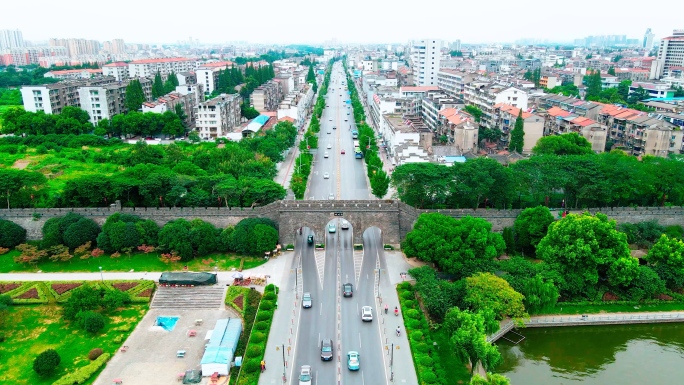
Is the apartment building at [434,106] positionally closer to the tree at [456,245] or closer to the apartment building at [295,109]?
the apartment building at [295,109]

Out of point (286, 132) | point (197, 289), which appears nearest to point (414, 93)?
point (286, 132)

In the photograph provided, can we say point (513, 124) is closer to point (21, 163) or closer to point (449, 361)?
point (449, 361)

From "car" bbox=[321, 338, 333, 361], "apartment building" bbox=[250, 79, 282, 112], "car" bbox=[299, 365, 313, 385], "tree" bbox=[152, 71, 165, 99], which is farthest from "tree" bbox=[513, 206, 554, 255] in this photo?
"tree" bbox=[152, 71, 165, 99]

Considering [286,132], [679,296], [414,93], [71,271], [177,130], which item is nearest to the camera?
[679,296]

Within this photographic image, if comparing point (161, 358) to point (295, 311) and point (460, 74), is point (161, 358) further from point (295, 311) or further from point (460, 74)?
point (460, 74)

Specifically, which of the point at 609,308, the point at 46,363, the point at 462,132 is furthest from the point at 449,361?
the point at 462,132

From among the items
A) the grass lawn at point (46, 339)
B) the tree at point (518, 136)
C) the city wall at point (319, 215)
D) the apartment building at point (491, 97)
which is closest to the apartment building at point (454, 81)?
the apartment building at point (491, 97)
